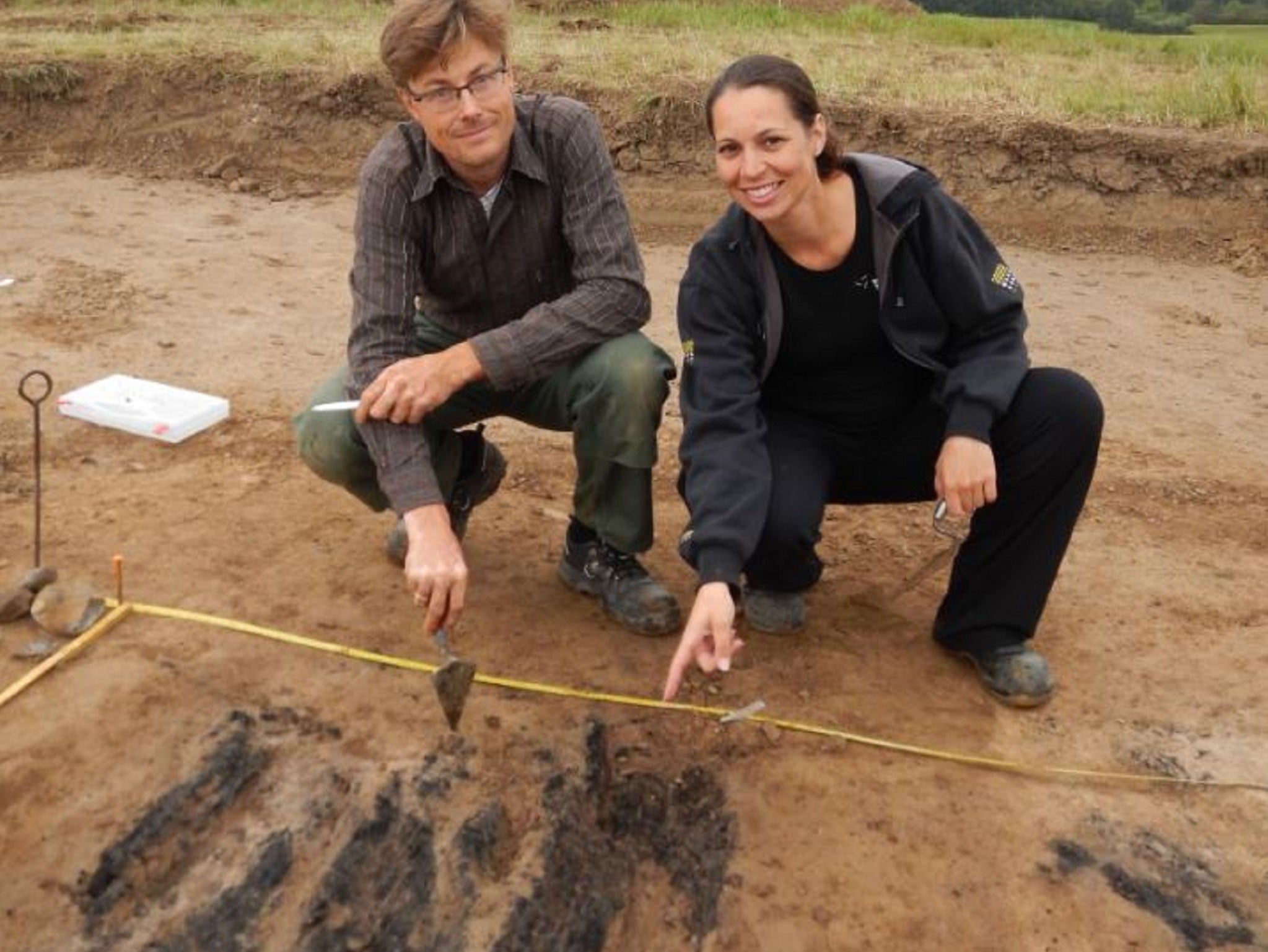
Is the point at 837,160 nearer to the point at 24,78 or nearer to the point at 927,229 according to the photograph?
the point at 927,229

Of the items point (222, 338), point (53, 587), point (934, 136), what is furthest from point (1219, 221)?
point (53, 587)

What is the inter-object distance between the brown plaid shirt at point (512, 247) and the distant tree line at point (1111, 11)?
2226cm

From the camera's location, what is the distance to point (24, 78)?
7695mm

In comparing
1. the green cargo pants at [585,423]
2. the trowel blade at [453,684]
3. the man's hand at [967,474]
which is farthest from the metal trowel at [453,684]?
the man's hand at [967,474]

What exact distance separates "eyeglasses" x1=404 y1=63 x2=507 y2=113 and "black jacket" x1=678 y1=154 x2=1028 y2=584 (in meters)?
0.53

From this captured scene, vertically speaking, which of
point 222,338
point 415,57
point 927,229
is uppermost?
point 415,57

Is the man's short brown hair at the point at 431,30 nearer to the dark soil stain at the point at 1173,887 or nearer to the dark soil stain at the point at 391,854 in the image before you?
the dark soil stain at the point at 391,854

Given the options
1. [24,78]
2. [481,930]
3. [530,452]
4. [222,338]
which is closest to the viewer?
[481,930]

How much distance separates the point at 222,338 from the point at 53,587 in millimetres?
2115

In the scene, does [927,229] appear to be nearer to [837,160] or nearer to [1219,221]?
[837,160]

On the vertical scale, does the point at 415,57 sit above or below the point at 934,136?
above

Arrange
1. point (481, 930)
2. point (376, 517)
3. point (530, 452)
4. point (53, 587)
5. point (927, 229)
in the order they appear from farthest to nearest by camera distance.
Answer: point (530, 452) < point (376, 517) < point (53, 587) < point (927, 229) < point (481, 930)

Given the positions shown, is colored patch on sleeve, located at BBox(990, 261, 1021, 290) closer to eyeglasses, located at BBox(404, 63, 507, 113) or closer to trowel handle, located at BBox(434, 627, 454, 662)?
eyeglasses, located at BBox(404, 63, 507, 113)

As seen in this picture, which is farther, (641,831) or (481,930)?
(641,831)
